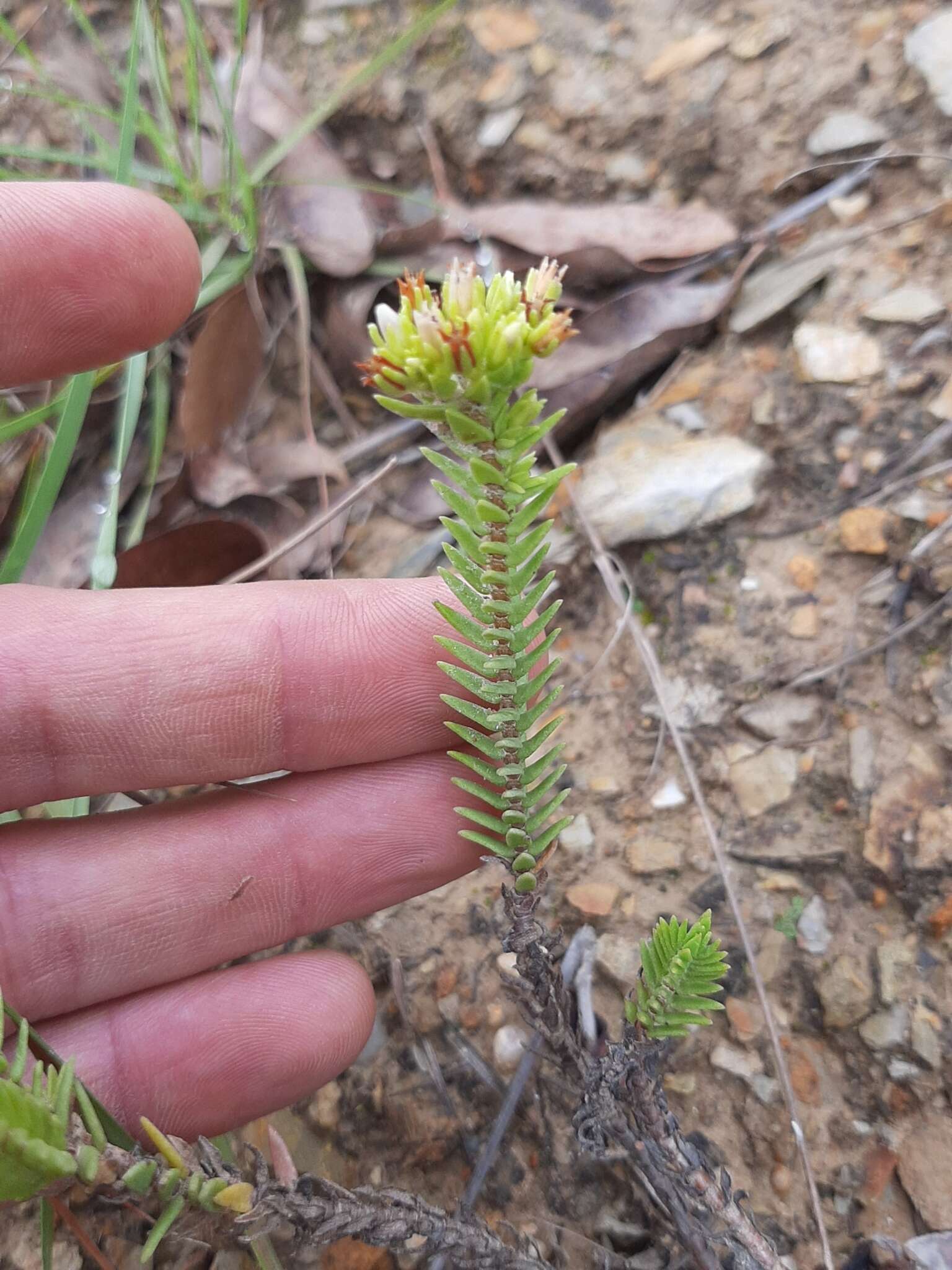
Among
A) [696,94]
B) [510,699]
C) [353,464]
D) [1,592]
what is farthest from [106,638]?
[696,94]

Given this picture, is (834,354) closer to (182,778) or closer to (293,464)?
(293,464)

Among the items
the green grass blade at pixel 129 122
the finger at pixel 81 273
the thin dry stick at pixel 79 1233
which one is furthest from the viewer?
the green grass blade at pixel 129 122

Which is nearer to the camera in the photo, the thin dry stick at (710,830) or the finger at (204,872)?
the thin dry stick at (710,830)

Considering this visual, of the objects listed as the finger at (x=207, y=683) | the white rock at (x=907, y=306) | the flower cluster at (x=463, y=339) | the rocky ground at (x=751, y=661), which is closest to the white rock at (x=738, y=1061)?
the rocky ground at (x=751, y=661)

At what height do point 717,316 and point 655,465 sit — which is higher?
point 717,316

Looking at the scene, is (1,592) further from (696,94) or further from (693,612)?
(696,94)

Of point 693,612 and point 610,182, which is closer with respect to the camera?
point 693,612

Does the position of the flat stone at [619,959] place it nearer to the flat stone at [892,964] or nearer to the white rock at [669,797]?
the white rock at [669,797]

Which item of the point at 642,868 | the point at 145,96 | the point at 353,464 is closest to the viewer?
the point at 642,868
